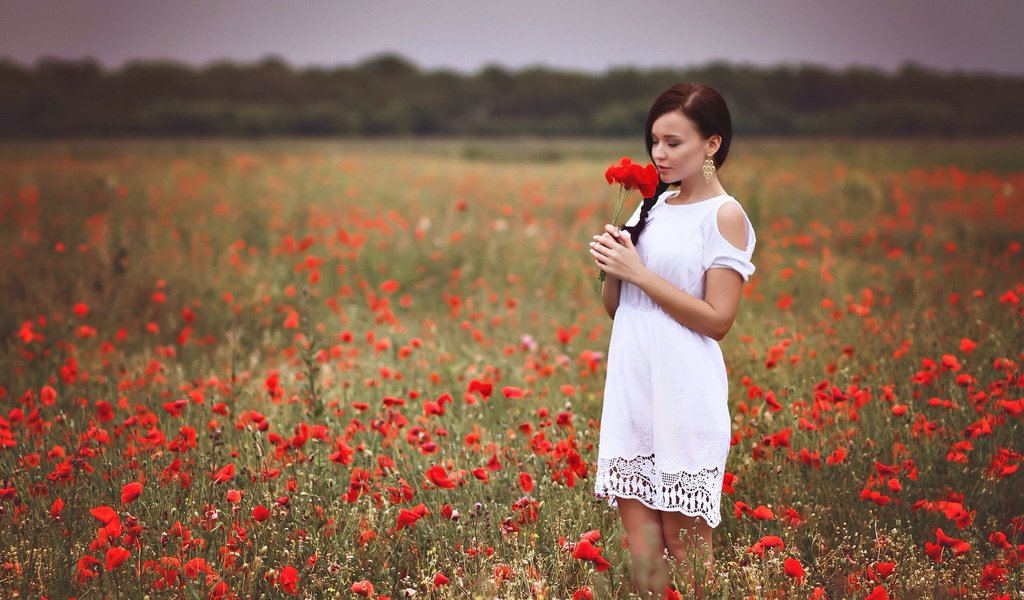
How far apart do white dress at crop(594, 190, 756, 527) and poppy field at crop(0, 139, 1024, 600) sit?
231mm

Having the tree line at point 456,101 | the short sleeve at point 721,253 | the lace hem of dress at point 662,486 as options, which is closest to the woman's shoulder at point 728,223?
the short sleeve at point 721,253

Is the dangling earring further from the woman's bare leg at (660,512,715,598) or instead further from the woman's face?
the woman's bare leg at (660,512,715,598)

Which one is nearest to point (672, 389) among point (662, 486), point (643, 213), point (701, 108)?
point (662, 486)

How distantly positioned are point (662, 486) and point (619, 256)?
0.65 metres

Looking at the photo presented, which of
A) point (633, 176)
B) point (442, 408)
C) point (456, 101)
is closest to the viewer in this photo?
point (633, 176)

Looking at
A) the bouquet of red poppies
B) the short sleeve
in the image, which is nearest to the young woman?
the short sleeve

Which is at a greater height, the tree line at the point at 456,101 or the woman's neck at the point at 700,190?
the tree line at the point at 456,101

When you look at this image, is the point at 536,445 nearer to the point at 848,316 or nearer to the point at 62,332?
the point at 848,316

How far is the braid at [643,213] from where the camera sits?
240cm

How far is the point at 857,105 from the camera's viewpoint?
24750 mm

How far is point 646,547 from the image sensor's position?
7.83 feet

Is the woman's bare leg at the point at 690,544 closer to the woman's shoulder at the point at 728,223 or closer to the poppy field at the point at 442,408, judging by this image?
the poppy field at the point at 442,408

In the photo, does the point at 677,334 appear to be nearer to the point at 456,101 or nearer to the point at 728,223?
the point at 728,223

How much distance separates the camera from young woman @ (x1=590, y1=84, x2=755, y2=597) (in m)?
2.26
